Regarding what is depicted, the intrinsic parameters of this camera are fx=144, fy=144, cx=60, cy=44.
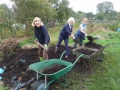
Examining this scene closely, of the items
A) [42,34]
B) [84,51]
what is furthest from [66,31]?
[42,34]

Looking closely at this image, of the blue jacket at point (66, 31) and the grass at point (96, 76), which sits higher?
the blue jacket at point (66, 31)

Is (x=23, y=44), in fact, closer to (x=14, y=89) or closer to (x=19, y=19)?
(x=19, y=19)

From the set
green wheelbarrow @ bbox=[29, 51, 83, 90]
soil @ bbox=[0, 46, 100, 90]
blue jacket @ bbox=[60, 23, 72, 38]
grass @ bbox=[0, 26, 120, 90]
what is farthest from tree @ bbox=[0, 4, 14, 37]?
green wheelbarrow @ bbox=[29, 51, 83, 90]

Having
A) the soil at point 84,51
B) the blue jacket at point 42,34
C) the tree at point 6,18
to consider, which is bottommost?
the soil at point 84,51

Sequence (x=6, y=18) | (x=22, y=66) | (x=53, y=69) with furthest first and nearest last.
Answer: (x=6, y=18) < (x=22, y=66) < (x=53, y=69)

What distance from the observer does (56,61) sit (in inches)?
157

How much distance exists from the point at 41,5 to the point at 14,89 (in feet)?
19.1

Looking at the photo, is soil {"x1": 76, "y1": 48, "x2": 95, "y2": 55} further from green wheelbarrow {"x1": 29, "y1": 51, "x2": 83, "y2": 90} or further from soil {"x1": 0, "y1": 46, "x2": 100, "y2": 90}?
green wheelbarrow {"x1": 29, "y1": 51, "x2": 83, "y2": 90}

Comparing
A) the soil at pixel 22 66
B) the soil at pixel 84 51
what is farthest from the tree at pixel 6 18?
the soil at pixel 84 51

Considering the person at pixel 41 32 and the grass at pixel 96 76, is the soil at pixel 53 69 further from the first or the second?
the person at pixel 41 32

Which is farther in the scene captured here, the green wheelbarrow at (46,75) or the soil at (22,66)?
the soil at (22,66)

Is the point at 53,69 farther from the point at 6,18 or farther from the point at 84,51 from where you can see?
the point at 6,18

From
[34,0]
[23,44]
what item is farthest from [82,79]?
[34,0]

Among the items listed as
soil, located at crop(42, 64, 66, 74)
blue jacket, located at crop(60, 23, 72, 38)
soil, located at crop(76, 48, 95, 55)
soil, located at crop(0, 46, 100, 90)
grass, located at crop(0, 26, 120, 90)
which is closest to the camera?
soil, located at crop(42, 64, 66, 74)
